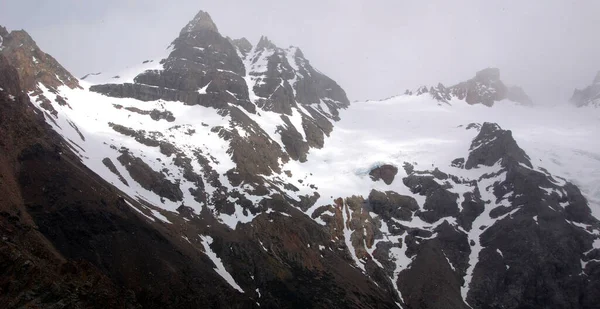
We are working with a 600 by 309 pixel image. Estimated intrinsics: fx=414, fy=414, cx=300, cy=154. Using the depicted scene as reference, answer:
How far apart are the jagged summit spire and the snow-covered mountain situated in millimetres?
35070

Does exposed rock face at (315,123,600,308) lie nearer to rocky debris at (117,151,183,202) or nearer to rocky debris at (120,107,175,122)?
rocky debris at (117,151,183,202)

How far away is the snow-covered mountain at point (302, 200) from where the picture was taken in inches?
2576

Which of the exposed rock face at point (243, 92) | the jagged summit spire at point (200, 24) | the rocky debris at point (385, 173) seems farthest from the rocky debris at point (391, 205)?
the jagged summit spire at point (200, 24)

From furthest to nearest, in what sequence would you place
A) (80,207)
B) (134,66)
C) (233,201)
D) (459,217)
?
(134,66)
(459,217)
(233,201)
(80,207)

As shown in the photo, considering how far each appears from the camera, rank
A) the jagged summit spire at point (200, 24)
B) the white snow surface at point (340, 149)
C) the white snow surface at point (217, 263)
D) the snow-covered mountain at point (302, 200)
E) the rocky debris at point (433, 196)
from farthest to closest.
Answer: the jagged summit spire at point (200, 24)
the rocky debris at point (433, 196)
the white snow surface at point (340, 149)
the snow-covered mountain at point (302, 200)
the white snow surface at point (217, 263)

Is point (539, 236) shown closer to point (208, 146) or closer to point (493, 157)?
point (493, 157)

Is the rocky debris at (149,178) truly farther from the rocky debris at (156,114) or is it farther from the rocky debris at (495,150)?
the rocky debris at (495,150)

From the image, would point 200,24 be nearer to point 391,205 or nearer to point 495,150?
point 391,205

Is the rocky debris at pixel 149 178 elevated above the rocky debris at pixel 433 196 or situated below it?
below

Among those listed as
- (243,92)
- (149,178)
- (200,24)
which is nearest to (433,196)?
(149,178)

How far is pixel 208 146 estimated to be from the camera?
106 metres

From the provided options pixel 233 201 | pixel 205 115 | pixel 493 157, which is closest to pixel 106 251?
pixel 233 201

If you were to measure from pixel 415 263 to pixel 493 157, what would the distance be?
2116 inches

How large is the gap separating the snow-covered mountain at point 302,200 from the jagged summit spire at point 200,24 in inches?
1381
